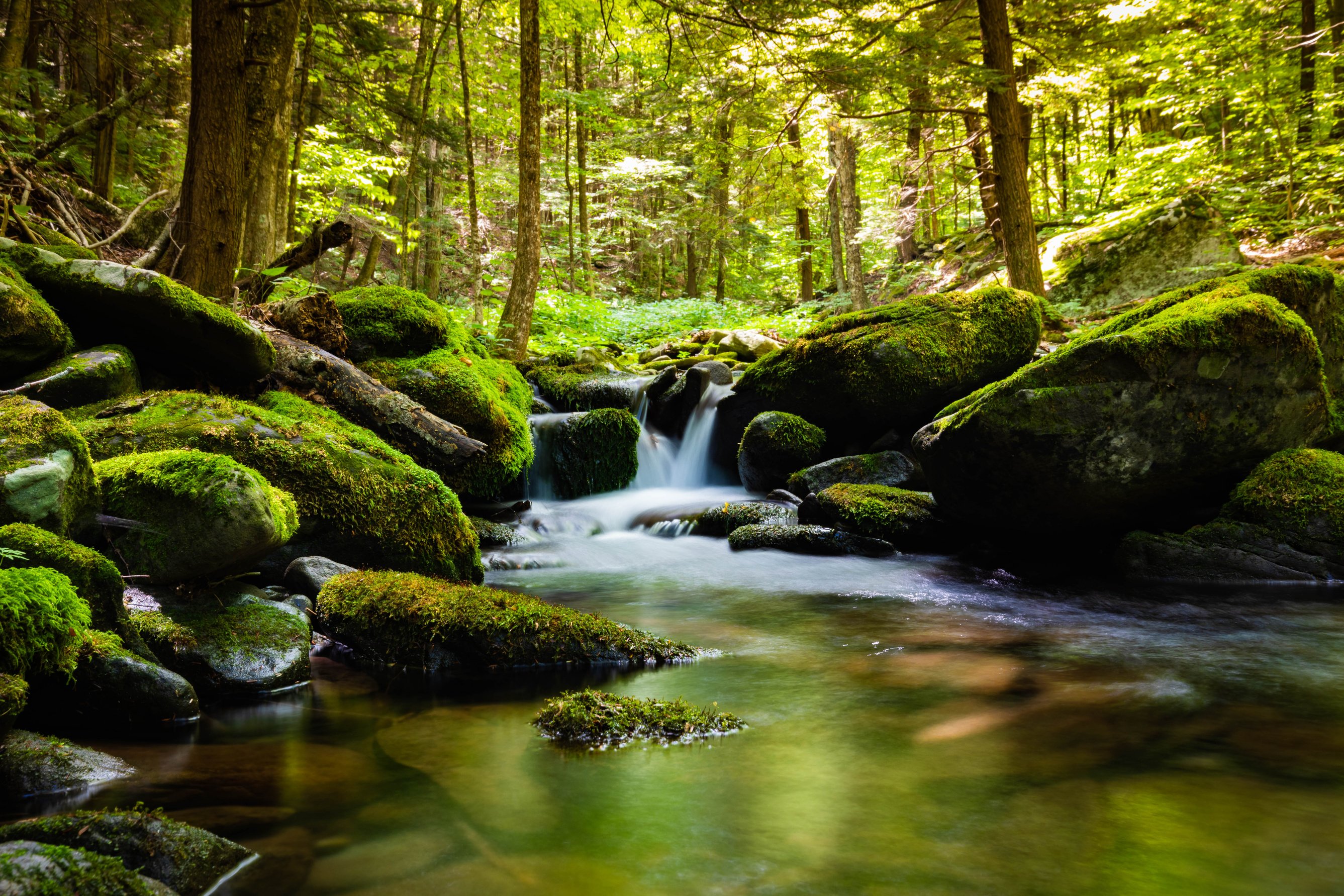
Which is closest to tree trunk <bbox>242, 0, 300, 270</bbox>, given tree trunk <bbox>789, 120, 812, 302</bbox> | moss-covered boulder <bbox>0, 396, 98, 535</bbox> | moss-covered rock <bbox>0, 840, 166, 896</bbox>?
moss-covered boulder <bbox>0, 396, 98, 535</bbox>

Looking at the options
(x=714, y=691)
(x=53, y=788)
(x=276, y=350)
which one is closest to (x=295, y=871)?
(x=53, y=788)

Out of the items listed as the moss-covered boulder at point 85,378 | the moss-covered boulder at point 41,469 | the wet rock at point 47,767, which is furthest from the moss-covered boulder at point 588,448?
the wet rock at point 47,767

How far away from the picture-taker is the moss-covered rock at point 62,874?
1.80 meters

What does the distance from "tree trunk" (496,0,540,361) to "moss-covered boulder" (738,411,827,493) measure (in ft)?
15.8

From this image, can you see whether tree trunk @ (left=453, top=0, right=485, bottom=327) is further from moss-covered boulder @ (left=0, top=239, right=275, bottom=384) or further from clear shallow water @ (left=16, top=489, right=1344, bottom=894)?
clear shallow water @ (left=16, top=489, right=1344, bottom=894)

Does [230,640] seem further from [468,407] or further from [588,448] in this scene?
[588,448]

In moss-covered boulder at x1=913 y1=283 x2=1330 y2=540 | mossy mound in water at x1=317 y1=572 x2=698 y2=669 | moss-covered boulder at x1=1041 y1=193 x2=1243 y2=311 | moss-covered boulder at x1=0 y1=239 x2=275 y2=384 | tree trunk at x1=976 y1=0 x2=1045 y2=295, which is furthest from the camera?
moss-covered boulder at x1=1041 y1=193 x2=1243 y2=311

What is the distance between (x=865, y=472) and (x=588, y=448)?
383cm

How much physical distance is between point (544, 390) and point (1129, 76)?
42.0 ft

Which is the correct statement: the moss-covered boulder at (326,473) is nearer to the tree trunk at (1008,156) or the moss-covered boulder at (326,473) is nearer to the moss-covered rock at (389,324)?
the moss-covered rock at (389,324)

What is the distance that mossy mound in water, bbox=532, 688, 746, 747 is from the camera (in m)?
3.52

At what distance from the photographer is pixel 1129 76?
1543cm

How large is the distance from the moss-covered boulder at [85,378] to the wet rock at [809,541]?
5788 millimetres

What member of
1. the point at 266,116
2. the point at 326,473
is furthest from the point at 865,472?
the point at 266,116
